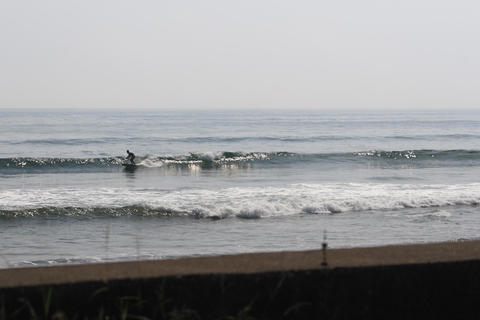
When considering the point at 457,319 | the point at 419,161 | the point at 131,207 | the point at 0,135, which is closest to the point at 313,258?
the point at 457,319

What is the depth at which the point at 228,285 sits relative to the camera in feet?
9.98

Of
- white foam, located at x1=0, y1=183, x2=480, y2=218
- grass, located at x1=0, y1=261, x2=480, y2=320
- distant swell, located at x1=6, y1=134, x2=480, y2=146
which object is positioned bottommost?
distant swell, located at x1=6, y1=134, x2=480, y2=146

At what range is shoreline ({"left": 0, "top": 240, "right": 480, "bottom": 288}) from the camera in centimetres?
306

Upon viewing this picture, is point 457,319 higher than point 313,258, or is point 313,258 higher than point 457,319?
point 313,258

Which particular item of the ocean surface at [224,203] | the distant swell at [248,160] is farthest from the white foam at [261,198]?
the distant swell at [248,160]

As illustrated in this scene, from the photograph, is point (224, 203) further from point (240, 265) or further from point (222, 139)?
point (222, 139)

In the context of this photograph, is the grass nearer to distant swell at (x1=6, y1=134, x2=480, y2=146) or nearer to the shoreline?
the shoreline

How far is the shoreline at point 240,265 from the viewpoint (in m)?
3.06

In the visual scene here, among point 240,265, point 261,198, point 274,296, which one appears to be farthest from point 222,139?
point 274,296

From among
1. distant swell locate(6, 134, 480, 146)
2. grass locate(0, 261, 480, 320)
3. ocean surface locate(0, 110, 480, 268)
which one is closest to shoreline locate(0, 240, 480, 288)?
grass locate(0, 261, 480, 320)

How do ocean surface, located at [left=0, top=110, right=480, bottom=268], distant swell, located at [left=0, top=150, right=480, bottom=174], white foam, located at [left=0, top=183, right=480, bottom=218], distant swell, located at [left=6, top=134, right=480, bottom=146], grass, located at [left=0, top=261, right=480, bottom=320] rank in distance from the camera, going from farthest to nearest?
distant swell, located at [left=6, top=134, right=480, bottom=146], distant swell, located at [left=0, top=150, right=480, bottom=174], white foam, located at [left=0, top=183, right=480, bottom=218], ocean surface, located at [left=0, top=110, right=480, bottom=268], grass, located at [left=0, top=261, right=480, bottom=320]

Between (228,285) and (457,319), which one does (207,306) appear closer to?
(228,285)

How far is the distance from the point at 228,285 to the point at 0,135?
45.1m

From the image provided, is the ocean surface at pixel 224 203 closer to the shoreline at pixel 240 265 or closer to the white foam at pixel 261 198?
the white foam at pixel 261 198
